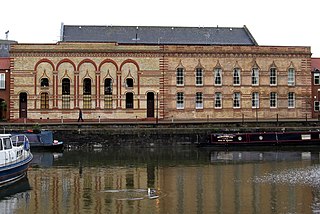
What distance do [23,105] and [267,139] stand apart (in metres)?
25.6

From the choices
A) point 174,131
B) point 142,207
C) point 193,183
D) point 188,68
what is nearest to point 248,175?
point 193,183

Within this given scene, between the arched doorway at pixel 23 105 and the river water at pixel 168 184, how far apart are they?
1437 centimetres

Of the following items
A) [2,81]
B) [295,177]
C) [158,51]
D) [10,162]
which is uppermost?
[158,51]

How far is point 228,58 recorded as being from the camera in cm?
6425

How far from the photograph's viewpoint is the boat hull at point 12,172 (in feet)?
106

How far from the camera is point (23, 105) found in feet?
205

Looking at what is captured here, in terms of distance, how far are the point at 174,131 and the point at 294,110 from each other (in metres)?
17.2

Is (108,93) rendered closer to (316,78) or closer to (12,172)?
(316,78)

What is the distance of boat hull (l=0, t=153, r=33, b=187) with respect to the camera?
106 ft

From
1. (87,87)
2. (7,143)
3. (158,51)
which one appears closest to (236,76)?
(158,51)

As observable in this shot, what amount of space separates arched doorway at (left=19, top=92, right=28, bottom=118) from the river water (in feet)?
47.1

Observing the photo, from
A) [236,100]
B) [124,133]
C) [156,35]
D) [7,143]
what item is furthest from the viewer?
[156,35]

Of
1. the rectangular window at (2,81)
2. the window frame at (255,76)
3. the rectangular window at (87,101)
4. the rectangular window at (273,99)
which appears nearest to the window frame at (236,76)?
the window frame at (255,76)

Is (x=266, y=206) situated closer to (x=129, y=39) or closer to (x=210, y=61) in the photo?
(x=210, y=61)
